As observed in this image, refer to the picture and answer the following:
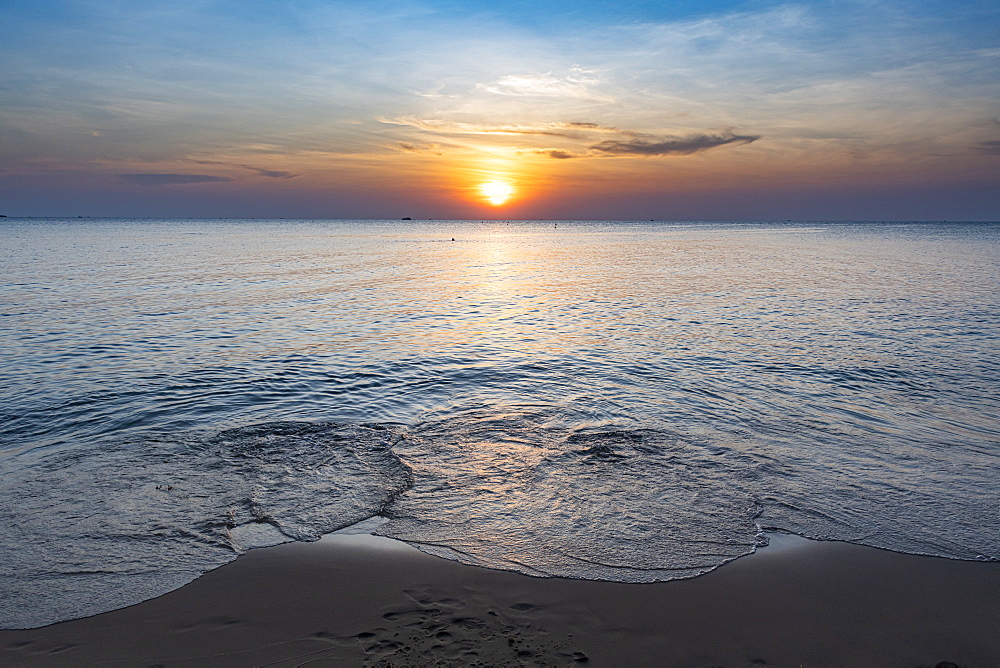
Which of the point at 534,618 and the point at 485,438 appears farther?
the point at 485,438

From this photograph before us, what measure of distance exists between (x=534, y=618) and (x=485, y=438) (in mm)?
5975

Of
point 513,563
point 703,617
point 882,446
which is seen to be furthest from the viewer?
point 882,446

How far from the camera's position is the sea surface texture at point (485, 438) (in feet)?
26.2

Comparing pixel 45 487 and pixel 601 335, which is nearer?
pixel 45 487

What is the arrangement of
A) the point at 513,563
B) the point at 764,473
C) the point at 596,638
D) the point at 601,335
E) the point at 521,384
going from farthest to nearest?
the point at 601,335 < the point at 521,384 < the point at 764,473 < the point at 513,563 < the point at 596,638

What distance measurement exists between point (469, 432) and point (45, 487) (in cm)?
761

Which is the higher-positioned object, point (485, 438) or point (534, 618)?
point (485, 438)

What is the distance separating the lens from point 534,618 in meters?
6.24

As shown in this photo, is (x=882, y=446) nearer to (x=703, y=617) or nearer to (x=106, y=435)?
(x=703, y=617)

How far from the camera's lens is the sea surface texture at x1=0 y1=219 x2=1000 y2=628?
8.00 m

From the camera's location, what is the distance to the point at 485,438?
12109mm

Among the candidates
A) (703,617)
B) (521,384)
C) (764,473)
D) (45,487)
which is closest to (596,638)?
(703,617)

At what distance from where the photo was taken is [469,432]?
12508mm

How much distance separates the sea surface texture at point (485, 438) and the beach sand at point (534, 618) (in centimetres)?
44
